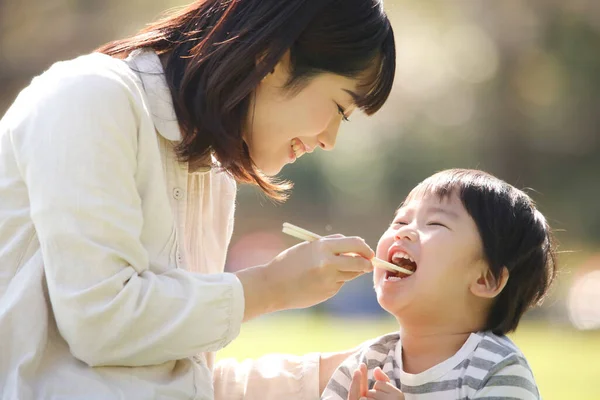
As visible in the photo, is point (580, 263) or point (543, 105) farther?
point (543, 105)

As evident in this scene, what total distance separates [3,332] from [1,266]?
136mm

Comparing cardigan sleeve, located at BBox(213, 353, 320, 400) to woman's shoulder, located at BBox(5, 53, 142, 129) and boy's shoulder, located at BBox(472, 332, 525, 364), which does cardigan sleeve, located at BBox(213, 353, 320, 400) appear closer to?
boy's shoulder, located at BBox(472, 332, 525, 364)

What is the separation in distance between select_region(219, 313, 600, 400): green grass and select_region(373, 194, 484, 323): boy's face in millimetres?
2333

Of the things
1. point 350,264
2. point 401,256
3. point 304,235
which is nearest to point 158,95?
point 304,235

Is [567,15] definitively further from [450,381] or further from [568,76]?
[450,381]

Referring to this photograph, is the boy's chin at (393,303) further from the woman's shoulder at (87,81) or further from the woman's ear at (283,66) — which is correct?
the woman's shoulder at (87,81)

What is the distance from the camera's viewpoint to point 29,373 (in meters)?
1.71

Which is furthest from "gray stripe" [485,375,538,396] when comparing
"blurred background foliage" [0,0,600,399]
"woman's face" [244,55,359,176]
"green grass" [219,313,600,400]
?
"blurred background foliage" [0,0,600,399]

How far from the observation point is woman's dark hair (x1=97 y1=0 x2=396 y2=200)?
1.94 meters

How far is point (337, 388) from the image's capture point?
217cm

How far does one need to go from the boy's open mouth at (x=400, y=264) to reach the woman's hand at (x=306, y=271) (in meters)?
0.18

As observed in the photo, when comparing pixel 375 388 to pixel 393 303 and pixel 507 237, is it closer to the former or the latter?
pixel 393 303

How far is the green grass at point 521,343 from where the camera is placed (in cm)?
471

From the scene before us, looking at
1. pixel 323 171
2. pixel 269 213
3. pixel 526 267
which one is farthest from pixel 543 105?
pixel 526 267
